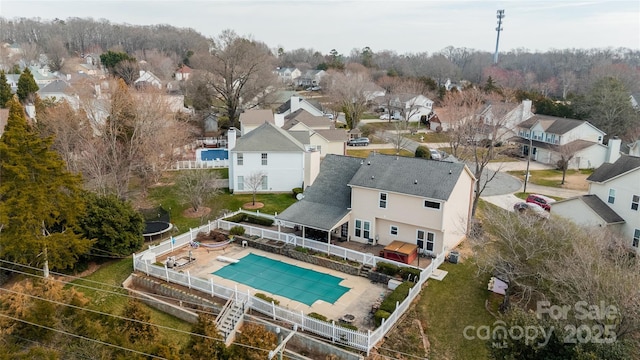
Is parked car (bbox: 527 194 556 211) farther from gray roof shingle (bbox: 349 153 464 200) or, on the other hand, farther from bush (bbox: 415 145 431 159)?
bush (bbox: 415 145 431 159)

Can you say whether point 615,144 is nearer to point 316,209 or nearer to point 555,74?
point 316,209

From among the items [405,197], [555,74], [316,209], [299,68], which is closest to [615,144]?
[405,197]

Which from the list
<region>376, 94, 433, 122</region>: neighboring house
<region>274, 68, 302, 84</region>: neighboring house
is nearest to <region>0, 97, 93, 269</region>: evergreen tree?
<region>376, 94, 433, 122</region>: neighboring house

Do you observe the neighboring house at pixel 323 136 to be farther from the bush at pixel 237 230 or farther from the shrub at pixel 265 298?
the shrub at pixel 265 298

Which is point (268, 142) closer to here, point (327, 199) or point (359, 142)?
point (327, 199)

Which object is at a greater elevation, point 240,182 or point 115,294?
point 240,182

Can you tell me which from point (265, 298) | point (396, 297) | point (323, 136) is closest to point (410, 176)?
point (396, 297)
